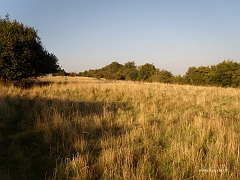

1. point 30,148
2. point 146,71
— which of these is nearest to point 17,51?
point 30,148

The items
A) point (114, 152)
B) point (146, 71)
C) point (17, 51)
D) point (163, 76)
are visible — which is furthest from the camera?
point (146, 71)

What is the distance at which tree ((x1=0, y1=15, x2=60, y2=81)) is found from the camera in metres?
11.9

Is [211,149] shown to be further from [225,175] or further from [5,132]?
[5,132]

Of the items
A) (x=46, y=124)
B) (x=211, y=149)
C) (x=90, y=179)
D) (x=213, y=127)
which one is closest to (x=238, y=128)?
(x=213, y=127)

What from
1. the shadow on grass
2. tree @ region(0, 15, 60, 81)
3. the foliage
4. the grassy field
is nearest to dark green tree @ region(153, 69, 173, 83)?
the foliage

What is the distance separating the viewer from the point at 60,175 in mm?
2576

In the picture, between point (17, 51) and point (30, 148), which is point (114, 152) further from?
point (17, 51)

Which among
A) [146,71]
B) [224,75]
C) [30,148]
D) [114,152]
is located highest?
[146,71]

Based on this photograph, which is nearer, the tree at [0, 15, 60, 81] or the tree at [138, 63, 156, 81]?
the tree at [0, 15, 60, 81]

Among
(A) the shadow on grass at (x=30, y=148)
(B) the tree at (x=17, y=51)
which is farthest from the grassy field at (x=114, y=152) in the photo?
(B) the tree at (x=17, y=51)

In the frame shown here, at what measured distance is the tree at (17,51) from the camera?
39.1 feet

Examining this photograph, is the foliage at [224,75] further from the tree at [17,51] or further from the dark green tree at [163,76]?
the tree at [17,51]

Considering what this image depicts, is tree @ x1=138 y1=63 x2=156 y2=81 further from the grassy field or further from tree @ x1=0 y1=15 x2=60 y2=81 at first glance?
the grassy field

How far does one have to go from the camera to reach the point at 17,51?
40.5 ft
